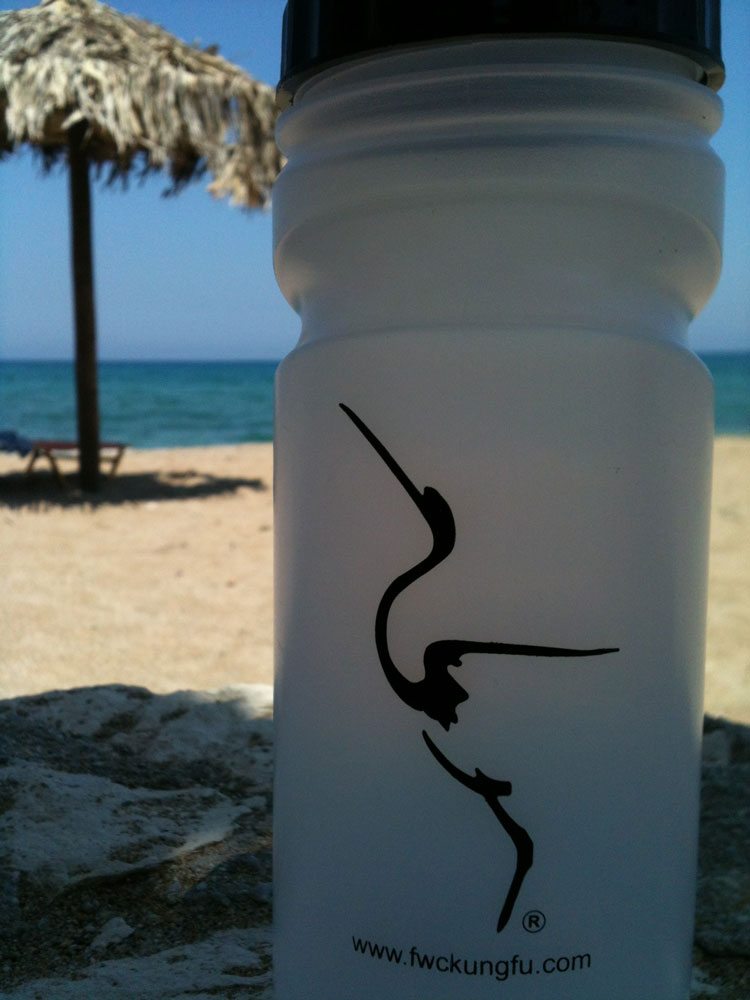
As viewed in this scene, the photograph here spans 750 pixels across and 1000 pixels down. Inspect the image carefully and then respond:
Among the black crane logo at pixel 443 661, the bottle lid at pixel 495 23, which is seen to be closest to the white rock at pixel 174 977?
the black crane logo at pixel 443 661

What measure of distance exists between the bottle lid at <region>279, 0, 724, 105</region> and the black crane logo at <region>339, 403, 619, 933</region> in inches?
10.6

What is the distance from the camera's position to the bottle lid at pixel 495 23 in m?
0.69

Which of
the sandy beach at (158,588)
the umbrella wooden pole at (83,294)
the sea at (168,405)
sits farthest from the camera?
the sea at (168,405)

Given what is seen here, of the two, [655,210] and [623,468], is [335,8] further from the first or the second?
[623,468]

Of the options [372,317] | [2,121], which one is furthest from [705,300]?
[2,121]

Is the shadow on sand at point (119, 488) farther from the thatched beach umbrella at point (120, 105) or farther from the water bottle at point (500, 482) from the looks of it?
the water bottle at point (500, 482)

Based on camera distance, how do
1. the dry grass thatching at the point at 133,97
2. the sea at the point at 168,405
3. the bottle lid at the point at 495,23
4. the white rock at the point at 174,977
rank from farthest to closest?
the sea at the point at 168,405
the dry grass thatching at the point at 133,97
the white rock at the point at 174,977
the bottle lid at the point at 495,23

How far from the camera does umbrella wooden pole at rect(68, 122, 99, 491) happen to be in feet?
21.1

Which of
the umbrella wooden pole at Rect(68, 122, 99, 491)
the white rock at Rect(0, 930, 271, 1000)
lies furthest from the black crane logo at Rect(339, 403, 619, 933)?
→ the umbrella wooden pole at Rect(68, 122, 99, 491)

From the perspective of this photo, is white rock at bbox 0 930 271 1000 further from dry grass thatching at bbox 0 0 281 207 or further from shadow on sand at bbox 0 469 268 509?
shadow on sand at bbox 0 469 268 509

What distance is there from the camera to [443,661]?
0.73 metres

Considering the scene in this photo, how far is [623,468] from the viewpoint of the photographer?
2.39 ft

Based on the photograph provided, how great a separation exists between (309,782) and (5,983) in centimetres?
45

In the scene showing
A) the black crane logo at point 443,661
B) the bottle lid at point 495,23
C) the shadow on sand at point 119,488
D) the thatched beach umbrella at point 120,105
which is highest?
the thatched beach umbrella at point 120,105
